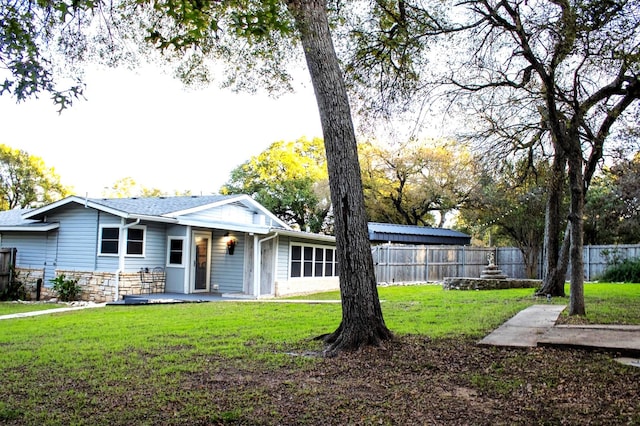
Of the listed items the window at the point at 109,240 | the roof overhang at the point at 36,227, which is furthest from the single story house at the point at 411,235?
the roof overhang at the point at 36,227

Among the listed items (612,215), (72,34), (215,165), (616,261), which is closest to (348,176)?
(72,34)

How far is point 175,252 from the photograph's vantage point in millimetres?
16609

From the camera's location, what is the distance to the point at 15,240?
17.7 meters

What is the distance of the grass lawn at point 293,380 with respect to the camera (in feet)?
13.1

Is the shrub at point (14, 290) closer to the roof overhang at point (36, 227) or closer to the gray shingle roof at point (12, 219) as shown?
the roof overhang at point (36, 227)

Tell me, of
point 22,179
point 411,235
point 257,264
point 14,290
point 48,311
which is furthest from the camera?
point 22,179

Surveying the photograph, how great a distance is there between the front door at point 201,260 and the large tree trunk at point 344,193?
36.4 ft

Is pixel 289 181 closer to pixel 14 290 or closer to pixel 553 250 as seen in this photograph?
pixel 14 290

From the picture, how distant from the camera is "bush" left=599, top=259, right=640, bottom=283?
20797 millimetres

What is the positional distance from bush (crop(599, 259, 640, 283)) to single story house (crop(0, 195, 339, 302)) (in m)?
12.3

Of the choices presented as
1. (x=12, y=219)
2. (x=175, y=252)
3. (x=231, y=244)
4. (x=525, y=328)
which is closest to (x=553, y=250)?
(x=525, y=328)

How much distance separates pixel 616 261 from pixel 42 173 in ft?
122

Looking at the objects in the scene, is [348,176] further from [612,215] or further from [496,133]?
[612,215]

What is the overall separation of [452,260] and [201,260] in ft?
43.1
